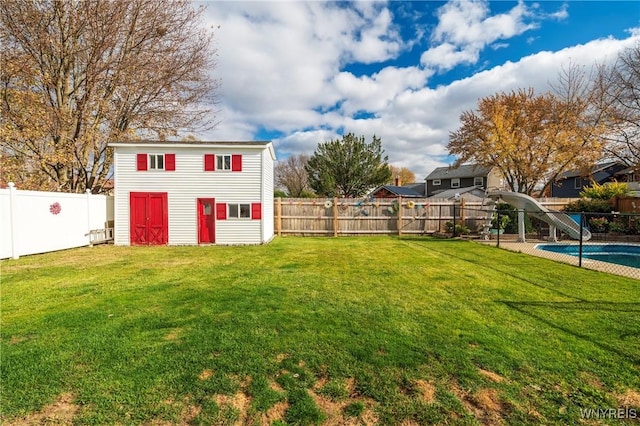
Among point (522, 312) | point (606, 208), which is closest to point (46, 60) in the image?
point (522, 312)

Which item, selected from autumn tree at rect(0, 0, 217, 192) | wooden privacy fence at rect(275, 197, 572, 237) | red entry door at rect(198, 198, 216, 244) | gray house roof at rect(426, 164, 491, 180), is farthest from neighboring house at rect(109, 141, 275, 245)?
gray house roof at rect(426, 164, 491, 180)

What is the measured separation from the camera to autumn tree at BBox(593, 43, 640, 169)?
19.0 meters

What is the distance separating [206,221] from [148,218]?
2383mm

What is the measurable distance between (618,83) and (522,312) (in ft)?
82.5

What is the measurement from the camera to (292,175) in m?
44.8

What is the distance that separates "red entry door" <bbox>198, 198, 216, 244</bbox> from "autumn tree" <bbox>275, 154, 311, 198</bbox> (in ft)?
99.4

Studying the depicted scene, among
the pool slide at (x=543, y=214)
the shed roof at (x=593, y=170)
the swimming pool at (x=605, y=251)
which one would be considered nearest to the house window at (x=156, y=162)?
the pool slide at (x=543, y=214)

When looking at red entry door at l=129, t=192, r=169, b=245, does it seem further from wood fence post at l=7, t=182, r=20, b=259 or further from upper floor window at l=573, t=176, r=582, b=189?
upper floor window at l=573, t=176, r=582, b=189

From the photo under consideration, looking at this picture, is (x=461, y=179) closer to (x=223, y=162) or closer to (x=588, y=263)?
(x=588, y=263)

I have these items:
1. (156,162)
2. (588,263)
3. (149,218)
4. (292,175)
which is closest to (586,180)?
(588,263)

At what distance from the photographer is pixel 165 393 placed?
2506 millimetres

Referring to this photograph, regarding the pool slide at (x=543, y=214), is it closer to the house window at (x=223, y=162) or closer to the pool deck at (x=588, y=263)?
the pool deck at (x=588, y=263)

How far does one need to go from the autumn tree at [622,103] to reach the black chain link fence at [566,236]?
10603mm

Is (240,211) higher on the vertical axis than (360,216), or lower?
higher
